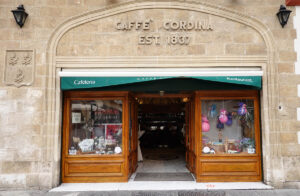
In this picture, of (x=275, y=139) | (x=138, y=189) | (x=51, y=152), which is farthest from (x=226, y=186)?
(x=51, y=152)

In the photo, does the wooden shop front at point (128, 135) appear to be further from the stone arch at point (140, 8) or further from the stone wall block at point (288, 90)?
the stone wall block at point (288, 90)

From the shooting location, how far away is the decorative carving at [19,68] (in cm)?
552

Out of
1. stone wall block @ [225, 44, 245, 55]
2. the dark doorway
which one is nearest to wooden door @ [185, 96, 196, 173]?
stone wall block @ [225, 44, 245, 55]

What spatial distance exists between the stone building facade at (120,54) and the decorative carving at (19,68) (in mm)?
24

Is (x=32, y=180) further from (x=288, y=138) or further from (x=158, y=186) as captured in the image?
(x=288, y=138)

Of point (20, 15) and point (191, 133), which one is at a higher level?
point (20, 15)

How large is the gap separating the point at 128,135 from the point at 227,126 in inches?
110

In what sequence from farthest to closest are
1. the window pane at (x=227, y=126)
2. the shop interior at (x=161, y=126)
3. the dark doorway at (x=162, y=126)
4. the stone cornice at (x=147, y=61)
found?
the shop interior at (x=161, y=126) → the dark doorway at (x=162, y=126) → the window pane at (x=227, y=126) → the stone cornice at (x=147, y=61)

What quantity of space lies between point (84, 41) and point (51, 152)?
3.03 metres

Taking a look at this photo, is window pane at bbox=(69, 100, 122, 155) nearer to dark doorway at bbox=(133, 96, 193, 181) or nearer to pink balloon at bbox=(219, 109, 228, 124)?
pink balloon at bbox=(219, 109, 228, 124)

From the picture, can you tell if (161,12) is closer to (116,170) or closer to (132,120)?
(132,120)

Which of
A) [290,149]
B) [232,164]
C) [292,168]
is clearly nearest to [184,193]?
[232,164]

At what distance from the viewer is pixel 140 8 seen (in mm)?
5777

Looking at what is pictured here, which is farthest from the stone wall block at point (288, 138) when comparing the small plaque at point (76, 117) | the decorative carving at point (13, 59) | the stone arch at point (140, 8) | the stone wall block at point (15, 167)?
the decorative carving at point (13, 59)
